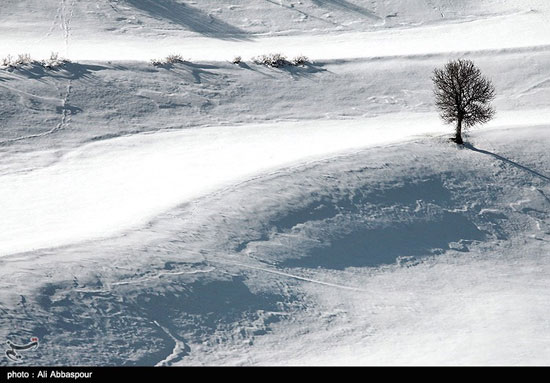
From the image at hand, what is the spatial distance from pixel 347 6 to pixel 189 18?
27.1 ft

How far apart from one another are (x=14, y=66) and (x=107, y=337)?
17.2 metres

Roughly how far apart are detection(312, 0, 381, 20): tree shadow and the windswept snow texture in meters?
1.17

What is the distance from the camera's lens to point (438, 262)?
23172 mm

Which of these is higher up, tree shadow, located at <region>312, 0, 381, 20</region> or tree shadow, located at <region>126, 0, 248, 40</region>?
tree shadow, located at <region>312, 0, 381, 20</region>

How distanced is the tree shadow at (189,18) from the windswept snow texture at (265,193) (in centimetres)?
14

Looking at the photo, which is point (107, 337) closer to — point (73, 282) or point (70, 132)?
point (73, 282)

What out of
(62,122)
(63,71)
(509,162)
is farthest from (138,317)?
(63,71)

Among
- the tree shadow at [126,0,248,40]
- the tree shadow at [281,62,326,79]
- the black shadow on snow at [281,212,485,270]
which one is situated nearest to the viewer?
the black shadow on snow at [281,212,485,270]

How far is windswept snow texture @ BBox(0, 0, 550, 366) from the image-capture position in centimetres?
1889

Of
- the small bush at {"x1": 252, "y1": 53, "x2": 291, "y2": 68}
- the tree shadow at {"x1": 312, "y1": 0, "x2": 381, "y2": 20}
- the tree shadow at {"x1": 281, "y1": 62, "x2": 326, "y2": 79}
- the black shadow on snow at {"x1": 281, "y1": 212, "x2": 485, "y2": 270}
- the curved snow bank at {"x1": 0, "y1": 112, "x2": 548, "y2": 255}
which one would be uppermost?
the tree shadow at {"x1": 312, "y1": 0, "x2": 381, "y2": 20}

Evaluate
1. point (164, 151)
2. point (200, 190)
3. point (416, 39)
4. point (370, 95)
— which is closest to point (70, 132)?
point (164, 151)

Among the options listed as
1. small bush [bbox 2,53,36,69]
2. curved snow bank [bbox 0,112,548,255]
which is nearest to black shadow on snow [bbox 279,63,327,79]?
curved snow bank [bbox 0,112,548,255]

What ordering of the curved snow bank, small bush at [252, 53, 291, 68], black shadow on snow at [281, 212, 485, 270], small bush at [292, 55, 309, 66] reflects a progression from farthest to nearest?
small bush at [292, 55, 309, 66], small bush at [252, 53, 291, 68], the curved snow bank, black shadow on snow at [281, 212, 485, 270]

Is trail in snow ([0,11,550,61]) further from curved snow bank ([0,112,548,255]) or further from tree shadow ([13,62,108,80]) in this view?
curved snow bank ([0,112,548,255])
